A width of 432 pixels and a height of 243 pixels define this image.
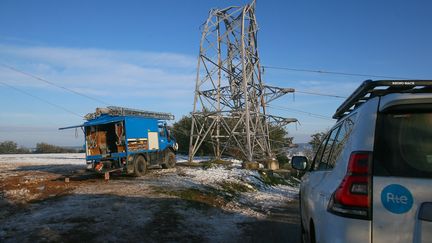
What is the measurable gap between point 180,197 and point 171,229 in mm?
3971

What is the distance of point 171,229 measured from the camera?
9.21 metres

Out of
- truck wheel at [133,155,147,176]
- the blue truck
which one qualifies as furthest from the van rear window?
truck wheel at [133,155,147,176]

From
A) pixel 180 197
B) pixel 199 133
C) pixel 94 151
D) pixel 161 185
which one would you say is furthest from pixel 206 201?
pixel 199 133

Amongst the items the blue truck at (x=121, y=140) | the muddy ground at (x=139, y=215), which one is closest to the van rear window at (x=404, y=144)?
the muddy ground at (x=139, y=215)

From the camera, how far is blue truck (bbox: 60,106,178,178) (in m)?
19.4

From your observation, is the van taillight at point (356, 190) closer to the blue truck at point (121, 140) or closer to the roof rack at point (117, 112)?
the blue truck at point (121, 140)

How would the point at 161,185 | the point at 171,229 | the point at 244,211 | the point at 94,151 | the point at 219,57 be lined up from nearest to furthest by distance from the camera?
the point at 171,229 → the point at 244,211 → the point at 161,185 → the point at 94,151 → the point at 219,57

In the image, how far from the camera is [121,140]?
19641 millimetres

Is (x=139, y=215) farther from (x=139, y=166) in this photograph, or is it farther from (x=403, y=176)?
(x=139, y=166)

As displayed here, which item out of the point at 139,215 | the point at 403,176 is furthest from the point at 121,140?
the point at 403,176

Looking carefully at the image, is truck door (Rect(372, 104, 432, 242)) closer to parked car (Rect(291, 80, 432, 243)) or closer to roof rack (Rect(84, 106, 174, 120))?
parked car (Rect(291, 80, 432, 243))

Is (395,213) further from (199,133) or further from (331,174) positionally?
(199,133)

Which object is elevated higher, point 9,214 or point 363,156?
point 363,156

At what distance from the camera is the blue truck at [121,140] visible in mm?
19375
